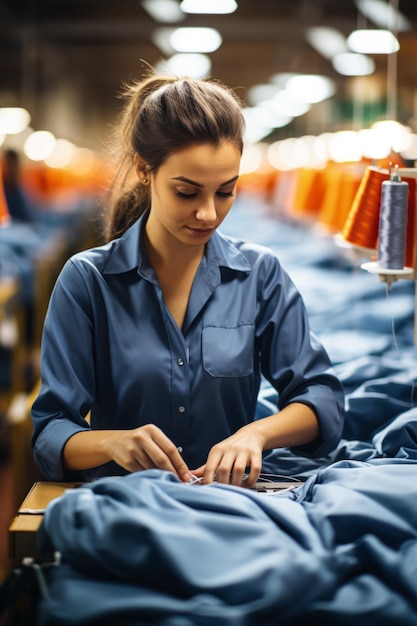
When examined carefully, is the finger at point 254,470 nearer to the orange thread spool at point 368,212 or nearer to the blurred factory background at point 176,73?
the blurred factory background at point 176,73

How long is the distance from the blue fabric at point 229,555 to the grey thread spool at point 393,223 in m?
0.92

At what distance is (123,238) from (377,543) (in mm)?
990

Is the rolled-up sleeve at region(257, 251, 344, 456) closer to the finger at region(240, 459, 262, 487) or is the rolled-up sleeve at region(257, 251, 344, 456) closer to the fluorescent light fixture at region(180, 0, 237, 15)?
the finger at region(240, 459, 262, 487)

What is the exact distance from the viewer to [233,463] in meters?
1.71

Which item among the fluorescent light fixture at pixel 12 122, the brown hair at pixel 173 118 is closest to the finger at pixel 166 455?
the brown hair at pixel 173 118

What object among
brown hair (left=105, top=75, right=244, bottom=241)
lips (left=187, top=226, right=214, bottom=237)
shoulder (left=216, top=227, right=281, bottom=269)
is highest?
brown hair (left=105, top=75, right=244, bottom=241)

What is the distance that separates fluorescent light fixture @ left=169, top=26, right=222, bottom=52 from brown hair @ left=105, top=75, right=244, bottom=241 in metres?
7.33

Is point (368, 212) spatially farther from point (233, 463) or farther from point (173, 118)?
point (233, 463)

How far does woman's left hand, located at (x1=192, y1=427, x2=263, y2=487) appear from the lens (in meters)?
1.69

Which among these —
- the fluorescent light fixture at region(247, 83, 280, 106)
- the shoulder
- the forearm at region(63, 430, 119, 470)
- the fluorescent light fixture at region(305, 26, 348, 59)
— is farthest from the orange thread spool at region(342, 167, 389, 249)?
the fluorescent light fixture at region(247, 83, 280, 106)

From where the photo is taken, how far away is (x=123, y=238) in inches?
83.3

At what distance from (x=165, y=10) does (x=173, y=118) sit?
8.73 metres

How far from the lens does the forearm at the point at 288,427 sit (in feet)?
6.13

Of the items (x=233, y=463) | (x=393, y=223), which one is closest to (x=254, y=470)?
(x=233, y=463)
